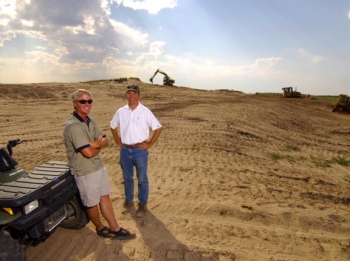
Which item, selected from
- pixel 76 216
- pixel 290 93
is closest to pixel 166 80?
pixel 290 93

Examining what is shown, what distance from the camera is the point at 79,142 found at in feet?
9.47

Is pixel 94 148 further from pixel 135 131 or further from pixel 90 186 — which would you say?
pixel 135 131

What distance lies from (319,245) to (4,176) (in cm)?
422

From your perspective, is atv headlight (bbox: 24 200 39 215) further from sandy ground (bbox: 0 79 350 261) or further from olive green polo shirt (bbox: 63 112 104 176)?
sandy ground (bbox: 0 79 350 261)

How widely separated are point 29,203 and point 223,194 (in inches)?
135

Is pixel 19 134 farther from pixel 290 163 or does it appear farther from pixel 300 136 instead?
pixel 300 136

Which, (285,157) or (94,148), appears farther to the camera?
(285,157)

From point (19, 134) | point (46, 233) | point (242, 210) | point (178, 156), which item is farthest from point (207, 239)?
point (19, 134)

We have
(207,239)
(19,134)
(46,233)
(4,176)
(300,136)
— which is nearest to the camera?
(46,233)

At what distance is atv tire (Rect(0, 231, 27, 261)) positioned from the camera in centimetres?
240

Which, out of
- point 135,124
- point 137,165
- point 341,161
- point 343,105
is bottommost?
point 341,161

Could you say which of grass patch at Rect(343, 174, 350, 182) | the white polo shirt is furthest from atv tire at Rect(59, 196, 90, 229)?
grass patch at Rect(343, 174, 350, 182)

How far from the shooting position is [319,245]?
3.66 m

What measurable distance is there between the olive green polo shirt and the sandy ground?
3.68 ft
